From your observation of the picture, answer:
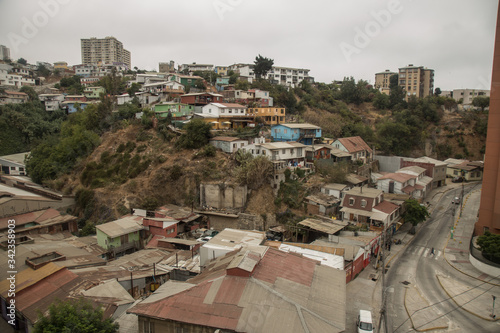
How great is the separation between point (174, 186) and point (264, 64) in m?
34.8

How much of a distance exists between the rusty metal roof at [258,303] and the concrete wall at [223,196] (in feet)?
45.9

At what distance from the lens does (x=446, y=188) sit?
118ft

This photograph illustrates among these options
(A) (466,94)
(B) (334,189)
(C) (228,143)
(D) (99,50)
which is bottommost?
(B) (334,189)

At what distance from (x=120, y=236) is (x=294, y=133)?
19.5 m

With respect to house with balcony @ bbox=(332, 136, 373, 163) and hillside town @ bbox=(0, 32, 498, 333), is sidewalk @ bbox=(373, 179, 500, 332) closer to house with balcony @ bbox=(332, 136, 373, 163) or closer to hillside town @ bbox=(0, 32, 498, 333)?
hillside town @ bbox=(0, 32, 498, 333)

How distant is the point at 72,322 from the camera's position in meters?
9.99

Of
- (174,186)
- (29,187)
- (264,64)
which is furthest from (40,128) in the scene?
(264,64)

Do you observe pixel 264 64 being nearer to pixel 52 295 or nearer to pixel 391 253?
pixel 391 253

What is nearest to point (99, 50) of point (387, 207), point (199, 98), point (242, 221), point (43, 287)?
point (199, 98)

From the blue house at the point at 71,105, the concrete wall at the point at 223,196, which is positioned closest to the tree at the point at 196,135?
the concrete wall at the point at 223,196

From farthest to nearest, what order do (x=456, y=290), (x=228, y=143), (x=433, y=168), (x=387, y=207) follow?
(x=433, y=168) → (x=228, y=143) → (x=387, y=207) → (x=456, y=290)

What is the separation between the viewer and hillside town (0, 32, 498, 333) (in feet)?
36.7

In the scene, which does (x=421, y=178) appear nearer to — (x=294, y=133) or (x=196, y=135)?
(x=294, y=133)

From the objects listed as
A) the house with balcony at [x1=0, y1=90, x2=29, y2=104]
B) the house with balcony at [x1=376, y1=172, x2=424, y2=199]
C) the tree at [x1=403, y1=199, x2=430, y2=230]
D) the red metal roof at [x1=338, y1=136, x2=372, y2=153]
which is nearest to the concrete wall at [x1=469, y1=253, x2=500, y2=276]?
the tree at [x1=403, y1=199, x2=430, y2=230]
